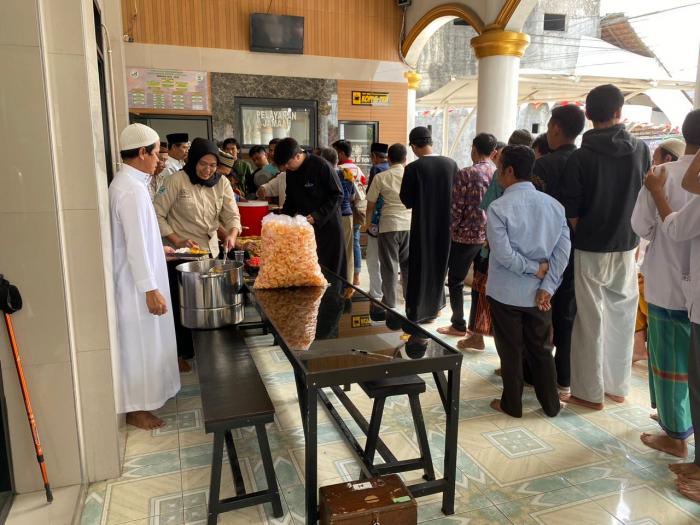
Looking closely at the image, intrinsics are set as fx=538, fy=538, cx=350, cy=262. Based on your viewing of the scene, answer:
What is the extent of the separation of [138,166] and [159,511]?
171 cm

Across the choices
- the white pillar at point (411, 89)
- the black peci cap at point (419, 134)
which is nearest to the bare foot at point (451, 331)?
the black peci cap at point (419, 134)

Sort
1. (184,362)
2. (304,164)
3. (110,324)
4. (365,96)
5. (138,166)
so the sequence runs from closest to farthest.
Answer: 1. (110,324)
2. (138,166)
3. (184,362)
4. (304,164)
5. (365,96)

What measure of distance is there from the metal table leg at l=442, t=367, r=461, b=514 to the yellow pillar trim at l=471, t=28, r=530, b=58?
4.89 metres

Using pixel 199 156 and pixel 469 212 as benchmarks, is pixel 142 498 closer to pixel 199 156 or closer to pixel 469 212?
pixel 199 156

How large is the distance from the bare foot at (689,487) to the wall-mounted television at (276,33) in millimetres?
6901

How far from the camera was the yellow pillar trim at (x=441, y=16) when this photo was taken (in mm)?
6283

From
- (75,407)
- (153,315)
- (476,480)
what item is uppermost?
(153,315)

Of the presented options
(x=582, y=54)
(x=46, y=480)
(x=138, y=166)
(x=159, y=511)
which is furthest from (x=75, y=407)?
(x=582, y=54)

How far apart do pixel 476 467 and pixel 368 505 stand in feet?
3.21

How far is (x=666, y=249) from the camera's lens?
8.55 feet

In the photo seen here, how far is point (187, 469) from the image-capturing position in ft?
8.61

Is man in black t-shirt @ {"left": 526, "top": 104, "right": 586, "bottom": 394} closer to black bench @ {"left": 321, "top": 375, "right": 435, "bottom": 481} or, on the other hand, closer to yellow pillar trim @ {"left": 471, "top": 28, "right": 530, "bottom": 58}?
black bench @ {"left": 321, "top": 375, "right": 435, "bottom": 481}

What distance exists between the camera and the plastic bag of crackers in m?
2.76

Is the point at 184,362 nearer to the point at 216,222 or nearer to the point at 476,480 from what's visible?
the point at 216,222
